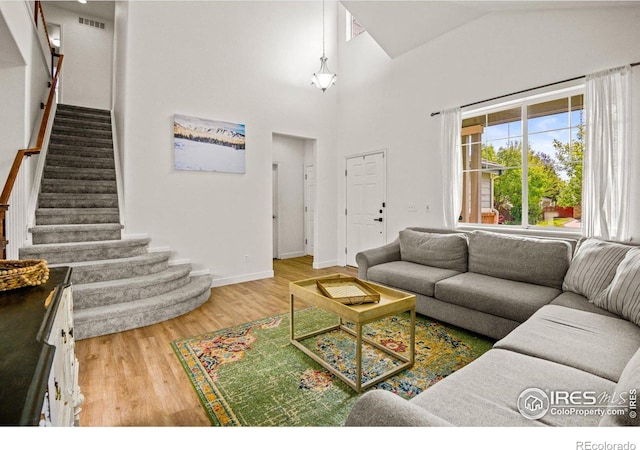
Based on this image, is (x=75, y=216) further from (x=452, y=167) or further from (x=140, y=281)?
(x=452, y=167)

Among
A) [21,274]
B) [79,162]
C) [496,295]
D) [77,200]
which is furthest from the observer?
[79,162]

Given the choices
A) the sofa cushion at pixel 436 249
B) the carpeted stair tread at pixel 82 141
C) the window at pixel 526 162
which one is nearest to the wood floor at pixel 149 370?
the sofa cushion at pixel 436 249

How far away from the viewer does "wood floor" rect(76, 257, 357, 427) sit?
5.97 feet

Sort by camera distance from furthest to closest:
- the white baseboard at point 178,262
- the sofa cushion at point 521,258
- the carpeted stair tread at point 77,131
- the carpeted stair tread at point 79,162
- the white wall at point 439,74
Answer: the carpeted stair tread at point 77,131, the carpeted stair tread at point 79,162, the white baseboard at point 178,262, the white wall at point 439,74, the sofa cushion at point 521,258

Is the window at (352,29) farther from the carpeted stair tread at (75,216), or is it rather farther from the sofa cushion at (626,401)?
the sofa cushion at (626,401)

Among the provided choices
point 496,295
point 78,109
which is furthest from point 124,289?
point 78,109

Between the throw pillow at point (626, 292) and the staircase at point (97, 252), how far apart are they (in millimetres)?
3659

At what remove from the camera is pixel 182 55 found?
14.4ft

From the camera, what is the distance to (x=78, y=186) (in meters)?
4.48

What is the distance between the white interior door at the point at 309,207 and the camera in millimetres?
6883

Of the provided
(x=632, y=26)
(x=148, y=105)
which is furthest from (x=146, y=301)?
(x=632, y=26)

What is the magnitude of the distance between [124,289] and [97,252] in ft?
2.37

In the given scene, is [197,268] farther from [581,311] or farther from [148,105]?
[581,311]

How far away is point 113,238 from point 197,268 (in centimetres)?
109
